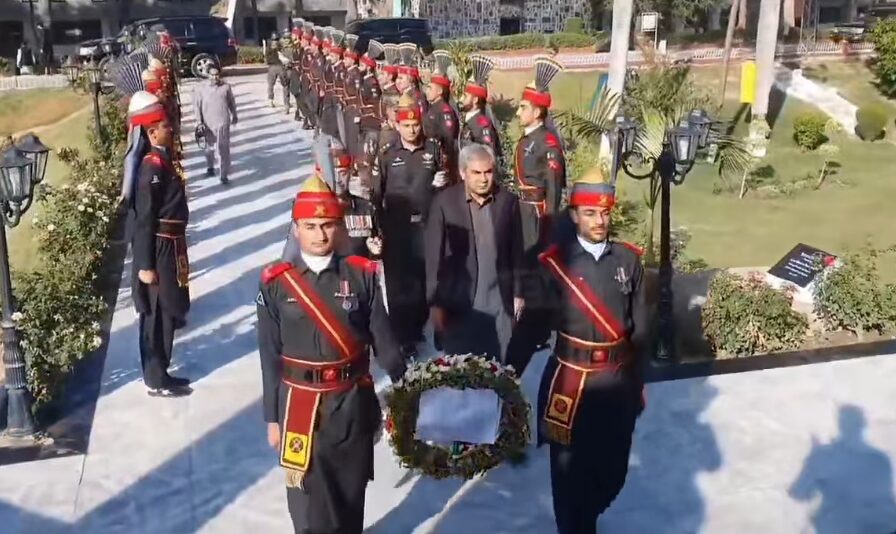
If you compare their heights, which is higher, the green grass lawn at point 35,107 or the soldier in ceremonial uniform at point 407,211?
the soldier in ceremonial uniform at point 407,211

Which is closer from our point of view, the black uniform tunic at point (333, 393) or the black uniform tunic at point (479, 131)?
the black uniform tunic at point (333, 393)

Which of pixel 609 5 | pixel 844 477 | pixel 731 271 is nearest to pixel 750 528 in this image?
pixel 844 477

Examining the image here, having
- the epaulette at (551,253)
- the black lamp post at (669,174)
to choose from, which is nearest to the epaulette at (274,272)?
the epaulette at (551,253)

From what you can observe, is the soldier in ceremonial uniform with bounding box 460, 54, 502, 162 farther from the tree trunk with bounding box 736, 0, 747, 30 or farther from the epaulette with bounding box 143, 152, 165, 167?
the tree trunk with bounding box 736, 0, 747, 30

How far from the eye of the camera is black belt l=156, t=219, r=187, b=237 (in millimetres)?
6656

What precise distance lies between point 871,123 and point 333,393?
1954cm

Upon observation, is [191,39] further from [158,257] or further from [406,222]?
[158,257]

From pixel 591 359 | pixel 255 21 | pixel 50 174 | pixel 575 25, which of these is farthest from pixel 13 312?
pixel 255 21

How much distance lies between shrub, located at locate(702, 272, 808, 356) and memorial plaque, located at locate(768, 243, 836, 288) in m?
0.44

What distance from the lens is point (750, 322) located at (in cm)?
812

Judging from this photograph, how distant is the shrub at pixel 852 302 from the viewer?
27.5ft

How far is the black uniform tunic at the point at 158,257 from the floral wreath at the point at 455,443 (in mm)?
2295

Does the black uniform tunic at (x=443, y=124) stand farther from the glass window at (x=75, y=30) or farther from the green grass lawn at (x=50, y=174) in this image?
the glass window at (x=75, y=30)

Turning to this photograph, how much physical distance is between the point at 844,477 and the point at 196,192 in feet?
32.5
